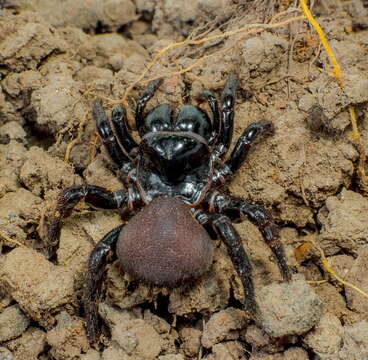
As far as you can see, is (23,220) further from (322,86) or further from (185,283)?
(322,86)

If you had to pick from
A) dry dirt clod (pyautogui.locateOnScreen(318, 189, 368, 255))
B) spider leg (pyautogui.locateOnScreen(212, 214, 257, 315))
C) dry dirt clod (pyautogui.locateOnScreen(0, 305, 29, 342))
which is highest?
dry dirt clod (pyautogui.locateOnScreen(0, 305, 29, 342))

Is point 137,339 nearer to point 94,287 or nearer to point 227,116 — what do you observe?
point 94,287

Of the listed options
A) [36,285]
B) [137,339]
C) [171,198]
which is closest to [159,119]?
[171,198]

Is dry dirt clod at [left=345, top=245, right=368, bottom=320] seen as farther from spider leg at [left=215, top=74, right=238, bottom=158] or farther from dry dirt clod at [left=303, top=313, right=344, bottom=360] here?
spider leg at [left=215, top=74, right=238, bottom=158]

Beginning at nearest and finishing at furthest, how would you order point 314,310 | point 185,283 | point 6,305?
point 314,310 → point 185,283 → point 6,305

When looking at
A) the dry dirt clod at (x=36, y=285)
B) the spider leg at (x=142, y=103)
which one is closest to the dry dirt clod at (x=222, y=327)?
the dry dirt clod at (x=36, y=285)

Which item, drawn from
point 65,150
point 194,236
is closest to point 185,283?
point 194,236

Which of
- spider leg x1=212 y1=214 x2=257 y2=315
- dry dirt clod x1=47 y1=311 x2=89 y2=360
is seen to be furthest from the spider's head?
dry dirt clod x1=47 y1=311 x2=89 y2=360
